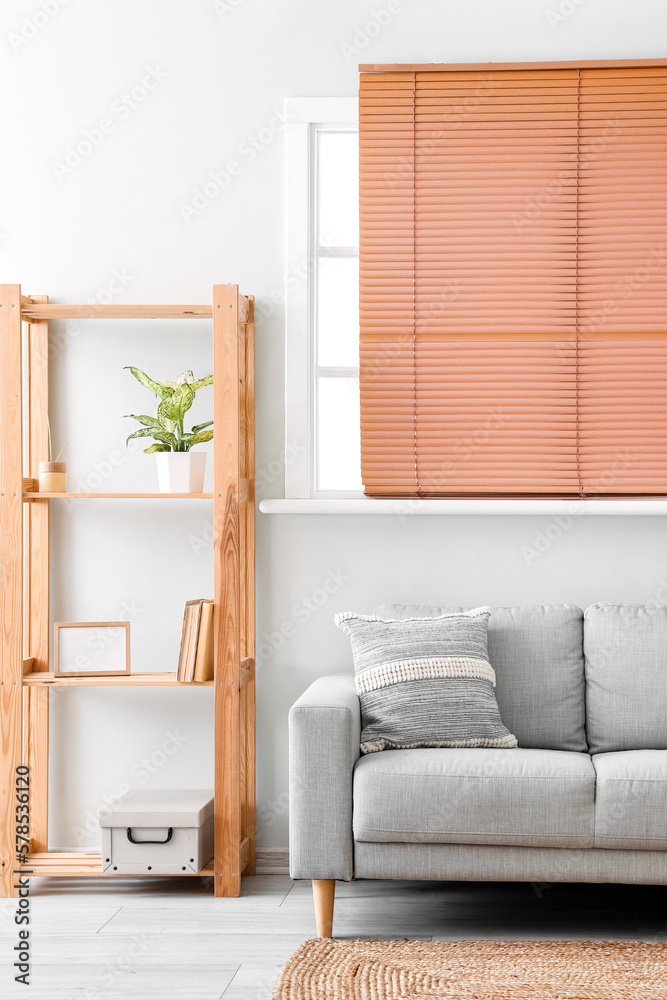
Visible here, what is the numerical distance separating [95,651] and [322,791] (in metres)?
0.94

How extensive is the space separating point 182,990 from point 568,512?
181 centimetres

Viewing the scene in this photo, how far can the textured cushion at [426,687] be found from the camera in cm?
273

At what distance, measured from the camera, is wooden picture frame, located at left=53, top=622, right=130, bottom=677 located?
3078 mm

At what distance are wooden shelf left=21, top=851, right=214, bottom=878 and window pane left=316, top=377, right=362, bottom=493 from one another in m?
1.31

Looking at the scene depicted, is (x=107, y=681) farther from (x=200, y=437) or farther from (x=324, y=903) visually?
(x=324, y=903)

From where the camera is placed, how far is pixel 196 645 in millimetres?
3027

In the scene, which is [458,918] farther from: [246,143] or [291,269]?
[246,143]

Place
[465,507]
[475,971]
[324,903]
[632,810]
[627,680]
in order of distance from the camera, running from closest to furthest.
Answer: [475,971] → [632,810] → [324,903] → [627,680] → [465,507]

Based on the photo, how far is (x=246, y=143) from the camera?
11.0 ft

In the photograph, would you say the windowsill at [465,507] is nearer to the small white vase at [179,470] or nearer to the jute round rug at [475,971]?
the small white vase at [179,470]

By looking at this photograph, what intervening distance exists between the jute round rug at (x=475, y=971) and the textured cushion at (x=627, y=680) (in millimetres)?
569

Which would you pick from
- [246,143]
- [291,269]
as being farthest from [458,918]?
[246,143]

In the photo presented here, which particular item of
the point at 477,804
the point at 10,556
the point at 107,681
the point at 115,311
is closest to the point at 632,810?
the point at 477,804

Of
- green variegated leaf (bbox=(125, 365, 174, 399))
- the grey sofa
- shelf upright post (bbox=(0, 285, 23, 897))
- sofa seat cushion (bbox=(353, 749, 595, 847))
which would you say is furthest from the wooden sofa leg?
green variegated leaf (bbox=(125, 365, 174, 399))
